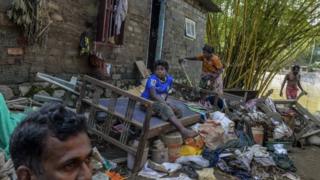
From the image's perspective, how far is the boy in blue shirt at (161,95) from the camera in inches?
221

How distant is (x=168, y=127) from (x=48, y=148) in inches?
172

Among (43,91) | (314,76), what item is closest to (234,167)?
(43,91)

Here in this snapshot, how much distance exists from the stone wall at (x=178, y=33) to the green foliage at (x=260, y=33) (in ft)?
7.19

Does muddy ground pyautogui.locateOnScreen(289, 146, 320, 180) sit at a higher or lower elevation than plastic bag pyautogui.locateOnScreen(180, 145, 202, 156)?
lower

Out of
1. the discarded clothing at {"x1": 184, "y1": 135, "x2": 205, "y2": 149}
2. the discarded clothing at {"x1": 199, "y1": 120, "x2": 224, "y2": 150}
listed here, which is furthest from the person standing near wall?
the discarded clothing at {"x1": 184, "y1": 135, "x2": 205, "y2": 149}

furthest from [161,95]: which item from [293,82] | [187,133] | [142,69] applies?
[293,82]

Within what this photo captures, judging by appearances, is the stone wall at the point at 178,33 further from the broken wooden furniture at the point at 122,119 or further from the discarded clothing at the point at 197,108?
the broken wooden furniture at the point at 122,119

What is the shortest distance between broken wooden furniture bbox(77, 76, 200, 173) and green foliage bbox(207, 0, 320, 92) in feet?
27.8

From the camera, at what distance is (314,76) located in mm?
25141

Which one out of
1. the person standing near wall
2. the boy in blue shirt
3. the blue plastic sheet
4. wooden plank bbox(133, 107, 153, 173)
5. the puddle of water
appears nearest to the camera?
the blue plastic sheet

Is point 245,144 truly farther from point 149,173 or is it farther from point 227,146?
point 149,173

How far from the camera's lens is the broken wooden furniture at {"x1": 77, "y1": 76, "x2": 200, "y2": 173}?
15.8 ft

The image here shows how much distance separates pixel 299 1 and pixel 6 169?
478 inches

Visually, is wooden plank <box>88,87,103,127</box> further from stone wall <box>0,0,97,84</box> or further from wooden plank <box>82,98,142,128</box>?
stone wall <box>0,0,97,84</box>
